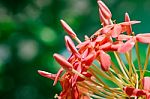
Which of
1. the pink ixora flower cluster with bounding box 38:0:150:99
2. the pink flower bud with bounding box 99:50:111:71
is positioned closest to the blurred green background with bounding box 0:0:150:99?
the pink ixora flower cluster with bounding box 38:0:150:99

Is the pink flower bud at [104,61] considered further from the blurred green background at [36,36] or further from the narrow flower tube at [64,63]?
the blurred green background at [36,36]

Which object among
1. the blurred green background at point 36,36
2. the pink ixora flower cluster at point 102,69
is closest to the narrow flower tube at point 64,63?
the pink ixora flower cluster at point 102,69

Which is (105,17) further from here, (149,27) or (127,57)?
(149,27)

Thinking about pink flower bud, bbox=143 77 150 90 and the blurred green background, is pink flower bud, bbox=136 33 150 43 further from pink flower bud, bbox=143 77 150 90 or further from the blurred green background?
the blurred green background

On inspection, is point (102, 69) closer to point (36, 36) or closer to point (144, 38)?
point (144, 38)

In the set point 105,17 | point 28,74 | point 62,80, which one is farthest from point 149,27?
point 62,80

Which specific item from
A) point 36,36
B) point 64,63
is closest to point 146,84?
point 64,63
